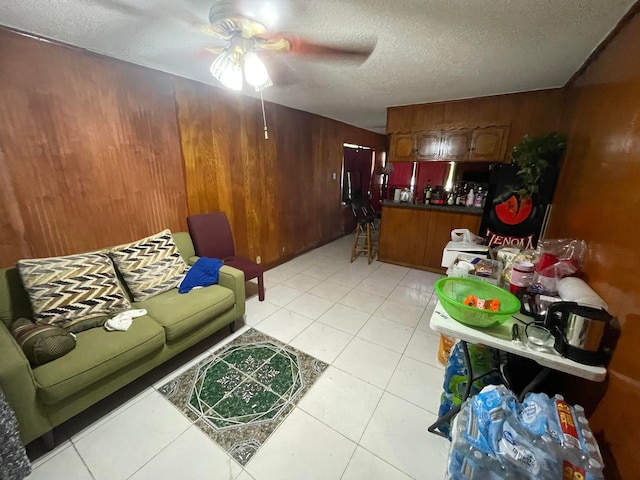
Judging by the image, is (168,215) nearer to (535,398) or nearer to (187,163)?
(187,163)

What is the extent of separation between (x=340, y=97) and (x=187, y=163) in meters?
1.92

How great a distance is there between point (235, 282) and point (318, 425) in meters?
1.23

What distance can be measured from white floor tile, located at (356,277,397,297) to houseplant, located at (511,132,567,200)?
1.79 m

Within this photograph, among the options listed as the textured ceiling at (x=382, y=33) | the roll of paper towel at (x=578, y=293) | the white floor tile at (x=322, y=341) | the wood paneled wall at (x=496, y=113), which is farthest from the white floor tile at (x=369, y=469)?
the wood paneled wall at (x=496, y=113)

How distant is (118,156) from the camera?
6.73 feet

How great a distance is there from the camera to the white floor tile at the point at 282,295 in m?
2.83

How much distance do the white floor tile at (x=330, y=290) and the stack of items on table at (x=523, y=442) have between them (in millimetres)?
2007

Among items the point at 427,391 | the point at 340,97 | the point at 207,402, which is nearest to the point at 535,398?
the point at 427,391

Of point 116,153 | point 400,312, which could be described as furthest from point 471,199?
point 116,153

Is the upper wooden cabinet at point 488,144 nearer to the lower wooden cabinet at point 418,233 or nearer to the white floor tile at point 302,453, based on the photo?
the lower wooden cabinet at point 418,233

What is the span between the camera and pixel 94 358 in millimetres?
1367

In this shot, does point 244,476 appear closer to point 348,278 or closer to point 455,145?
point 348,278

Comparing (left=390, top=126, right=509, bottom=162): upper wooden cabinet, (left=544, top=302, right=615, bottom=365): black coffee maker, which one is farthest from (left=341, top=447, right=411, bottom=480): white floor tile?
(left=390, top=126, right=509, bottom=162): upper wooden cabinet

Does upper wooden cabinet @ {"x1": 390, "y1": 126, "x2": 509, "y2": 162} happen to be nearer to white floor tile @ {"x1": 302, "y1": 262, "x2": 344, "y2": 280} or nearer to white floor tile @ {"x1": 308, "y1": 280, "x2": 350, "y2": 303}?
white floor tile @ {"x1": 302, "y1": 262, "x2": 344, "y2": 280}
